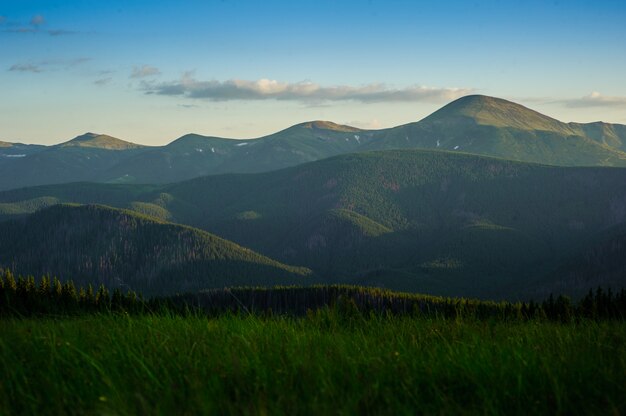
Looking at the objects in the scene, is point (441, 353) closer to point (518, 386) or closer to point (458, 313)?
point (518, 386)

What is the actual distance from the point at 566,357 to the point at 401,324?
4875mm

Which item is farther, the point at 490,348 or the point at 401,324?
the point at 401,324

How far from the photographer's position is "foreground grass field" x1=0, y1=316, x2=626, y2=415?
25.3 feet

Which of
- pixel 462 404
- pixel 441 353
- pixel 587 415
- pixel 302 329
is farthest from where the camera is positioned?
pixel 302 329

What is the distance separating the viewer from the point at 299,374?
8.95 meters

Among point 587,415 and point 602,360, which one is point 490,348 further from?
point 587,415

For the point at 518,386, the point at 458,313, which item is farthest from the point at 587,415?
the point at 458,313

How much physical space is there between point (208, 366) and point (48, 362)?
253cm

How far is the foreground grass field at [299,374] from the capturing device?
770 centimetres

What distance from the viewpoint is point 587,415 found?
7652 millimetres

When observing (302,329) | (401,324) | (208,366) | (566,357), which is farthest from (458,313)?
(208,366)

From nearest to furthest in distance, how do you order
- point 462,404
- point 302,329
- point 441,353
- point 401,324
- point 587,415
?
point 587,415
point 462,404
point 441,353
point 302,329
point 401,324

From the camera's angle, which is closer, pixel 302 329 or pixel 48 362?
pixel 48 362

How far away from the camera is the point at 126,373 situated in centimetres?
895
